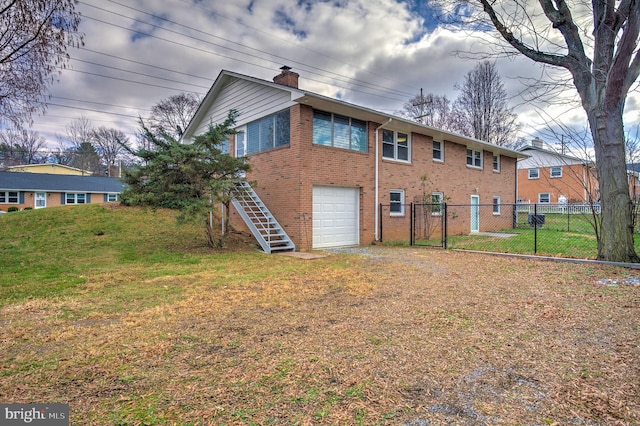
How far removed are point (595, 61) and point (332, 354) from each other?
8703mm

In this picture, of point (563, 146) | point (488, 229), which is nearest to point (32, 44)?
point (563, 146)

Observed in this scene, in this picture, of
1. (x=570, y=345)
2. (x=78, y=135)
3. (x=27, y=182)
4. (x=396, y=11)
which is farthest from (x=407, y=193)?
(x=78, y=135)

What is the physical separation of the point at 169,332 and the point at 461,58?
784cm

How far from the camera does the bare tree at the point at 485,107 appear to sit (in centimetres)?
2984

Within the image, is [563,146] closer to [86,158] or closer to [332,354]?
[332,354]

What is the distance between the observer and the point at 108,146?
149ft

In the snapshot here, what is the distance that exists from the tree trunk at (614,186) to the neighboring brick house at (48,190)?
3233 cm

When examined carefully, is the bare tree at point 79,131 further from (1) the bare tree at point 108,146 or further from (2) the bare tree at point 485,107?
(2) the bare tree at point 485,107

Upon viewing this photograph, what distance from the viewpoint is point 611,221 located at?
297 inches

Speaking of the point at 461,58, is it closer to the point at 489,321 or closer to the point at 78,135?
the point at 489,321

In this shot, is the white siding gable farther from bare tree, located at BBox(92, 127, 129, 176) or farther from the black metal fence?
bare tree, located at BBox(92, 127, 129, 176)

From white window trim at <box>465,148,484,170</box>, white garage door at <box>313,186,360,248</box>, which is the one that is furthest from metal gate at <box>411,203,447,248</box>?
white window trim at <box>465,148,484,170</box>

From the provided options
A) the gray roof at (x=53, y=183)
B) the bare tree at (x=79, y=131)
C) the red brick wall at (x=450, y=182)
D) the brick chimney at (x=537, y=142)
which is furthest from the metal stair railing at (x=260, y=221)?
the bare tree at (x=79, y=131)
